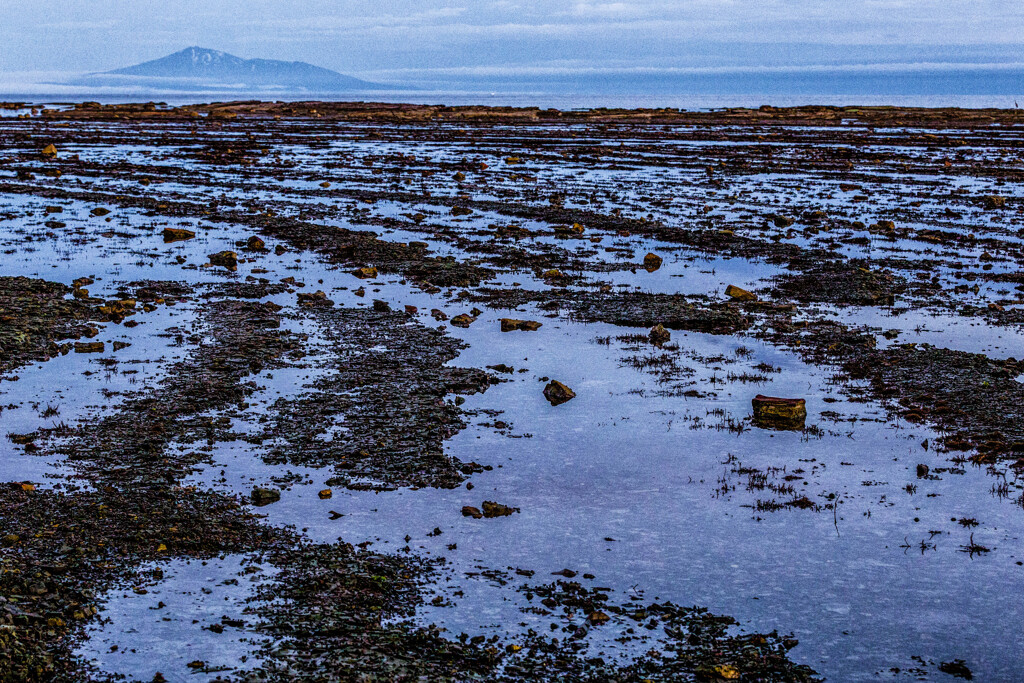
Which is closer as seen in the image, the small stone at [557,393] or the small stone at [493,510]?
the small stone at [493,510]

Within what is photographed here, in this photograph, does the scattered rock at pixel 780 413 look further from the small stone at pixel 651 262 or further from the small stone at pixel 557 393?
the small stone at pixel 651 262

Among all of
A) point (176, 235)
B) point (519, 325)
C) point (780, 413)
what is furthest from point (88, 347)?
point (176, 235)

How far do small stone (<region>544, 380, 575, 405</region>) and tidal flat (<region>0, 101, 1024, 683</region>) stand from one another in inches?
3.2

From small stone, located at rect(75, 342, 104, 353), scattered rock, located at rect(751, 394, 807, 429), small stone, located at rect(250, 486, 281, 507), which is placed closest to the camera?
small stone, located at rect(250, 486, 281, 507)

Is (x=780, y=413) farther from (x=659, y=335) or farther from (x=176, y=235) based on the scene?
(x=176, y=235)

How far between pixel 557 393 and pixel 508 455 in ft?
8.97

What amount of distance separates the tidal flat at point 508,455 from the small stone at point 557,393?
8cm

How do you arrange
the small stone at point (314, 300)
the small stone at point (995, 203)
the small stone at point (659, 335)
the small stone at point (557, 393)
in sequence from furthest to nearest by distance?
the small stone at point (995, 203), the small stone at point (314, 300), the small stone at point (659, 335), the small stone at point (557, 393)

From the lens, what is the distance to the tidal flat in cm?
856

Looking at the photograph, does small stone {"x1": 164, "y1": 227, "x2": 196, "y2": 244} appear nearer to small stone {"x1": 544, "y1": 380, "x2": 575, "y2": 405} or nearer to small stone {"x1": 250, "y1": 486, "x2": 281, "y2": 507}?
small stone {"x1": 544, "y1": 380, "x2": 575, "y2": 405}

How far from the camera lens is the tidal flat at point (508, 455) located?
8.56 metres

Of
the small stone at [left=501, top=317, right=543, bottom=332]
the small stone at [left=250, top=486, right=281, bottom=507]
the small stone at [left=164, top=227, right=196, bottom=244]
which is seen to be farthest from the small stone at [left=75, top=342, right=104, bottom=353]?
the small stone at [left=164, top=227, right=196, bottom=244]

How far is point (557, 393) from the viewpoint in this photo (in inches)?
617

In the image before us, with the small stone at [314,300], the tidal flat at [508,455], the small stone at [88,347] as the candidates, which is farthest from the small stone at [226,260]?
the small stone at [88,347]
